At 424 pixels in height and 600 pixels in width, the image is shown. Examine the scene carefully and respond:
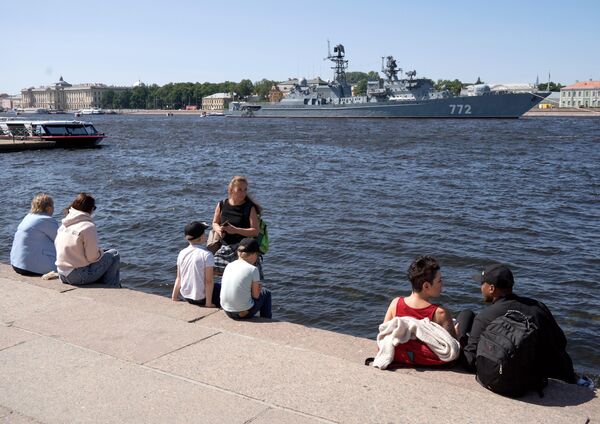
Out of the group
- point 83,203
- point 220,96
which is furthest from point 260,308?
point 220,96

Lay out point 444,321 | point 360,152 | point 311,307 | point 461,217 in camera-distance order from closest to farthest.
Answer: point 444,321 → point 311,307 → point 461,217 → point 360,152

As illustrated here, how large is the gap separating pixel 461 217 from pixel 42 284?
12347 mm

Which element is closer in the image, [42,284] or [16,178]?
[42,284]

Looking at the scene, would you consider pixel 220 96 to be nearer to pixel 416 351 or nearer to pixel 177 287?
pixel 177 287

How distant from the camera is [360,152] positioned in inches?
1559

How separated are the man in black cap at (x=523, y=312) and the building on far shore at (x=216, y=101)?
186895mm

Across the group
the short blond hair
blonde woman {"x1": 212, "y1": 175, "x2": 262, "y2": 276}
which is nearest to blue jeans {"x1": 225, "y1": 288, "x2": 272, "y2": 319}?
blonde woman {"x1": 212, "y1": 175, "x2": 262, "y2": 276}

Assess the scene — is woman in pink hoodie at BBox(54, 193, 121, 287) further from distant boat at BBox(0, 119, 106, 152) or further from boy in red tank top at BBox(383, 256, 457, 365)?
distant boat at BBox(0, 119, 106, 152)

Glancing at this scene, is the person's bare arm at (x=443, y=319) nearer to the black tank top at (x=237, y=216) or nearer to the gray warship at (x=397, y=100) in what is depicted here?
the black tank top at (x=237, y=216)

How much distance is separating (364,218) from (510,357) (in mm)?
12982

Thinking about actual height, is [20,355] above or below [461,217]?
above

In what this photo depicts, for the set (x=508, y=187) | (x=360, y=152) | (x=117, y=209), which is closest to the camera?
(x=117, y=209)

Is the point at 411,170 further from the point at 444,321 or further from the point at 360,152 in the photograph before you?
the point at 444,321

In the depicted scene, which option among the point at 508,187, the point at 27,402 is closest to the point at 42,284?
the point at 27,402
